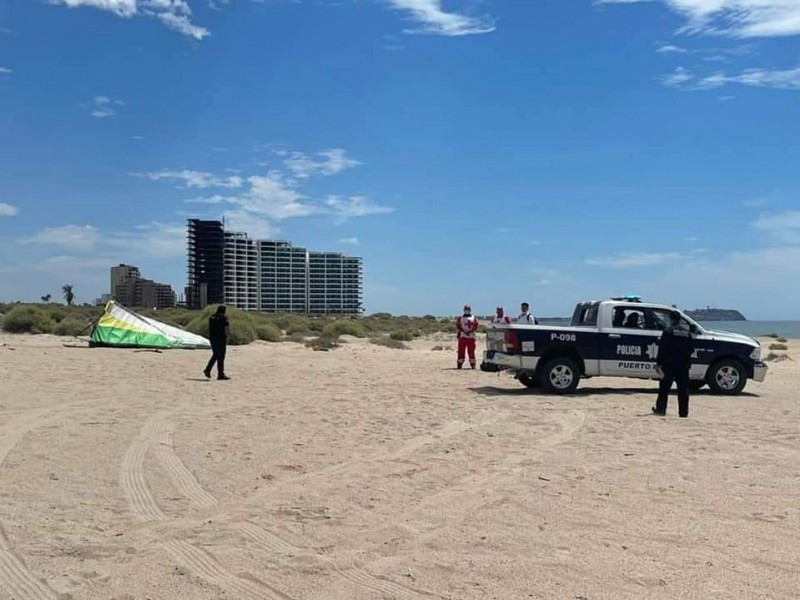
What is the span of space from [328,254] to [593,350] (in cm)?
9841

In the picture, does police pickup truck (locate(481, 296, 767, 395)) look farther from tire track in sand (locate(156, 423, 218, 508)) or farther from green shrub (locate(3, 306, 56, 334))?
green shrub (locate(3, 306, 56, 334))

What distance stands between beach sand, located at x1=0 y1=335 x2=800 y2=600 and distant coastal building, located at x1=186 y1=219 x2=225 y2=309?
7177 centimetres

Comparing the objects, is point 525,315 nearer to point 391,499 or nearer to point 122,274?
point 391,499

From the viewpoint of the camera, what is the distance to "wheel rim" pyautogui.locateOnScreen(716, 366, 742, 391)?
16766 millimetres

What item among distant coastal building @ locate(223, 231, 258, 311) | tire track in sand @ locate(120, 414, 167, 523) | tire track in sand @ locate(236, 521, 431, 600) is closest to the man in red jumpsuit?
Answer: tire track in sand @ locate(120, 414, 167, 523)

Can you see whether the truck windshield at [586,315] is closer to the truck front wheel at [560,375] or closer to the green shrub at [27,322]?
the truck front wheel at [560,375]

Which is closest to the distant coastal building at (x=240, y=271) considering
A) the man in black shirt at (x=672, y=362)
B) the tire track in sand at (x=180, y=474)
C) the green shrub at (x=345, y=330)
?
the green shrub at (x=345, y=330)

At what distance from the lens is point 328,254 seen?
113 metres

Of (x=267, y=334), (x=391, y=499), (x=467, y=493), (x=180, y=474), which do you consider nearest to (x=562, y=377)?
(x=467, y=493)

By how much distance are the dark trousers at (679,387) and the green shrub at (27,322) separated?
31.4 m

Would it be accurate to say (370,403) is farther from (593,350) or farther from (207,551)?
(207,551)

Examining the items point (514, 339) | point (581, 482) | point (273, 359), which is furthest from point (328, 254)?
point (581, 482)

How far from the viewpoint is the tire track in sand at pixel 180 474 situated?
7.21m

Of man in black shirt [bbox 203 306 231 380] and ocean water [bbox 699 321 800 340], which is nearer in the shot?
man in black shirt [bbox 203 306 231 380]
